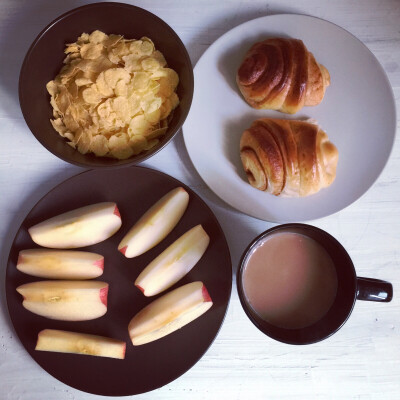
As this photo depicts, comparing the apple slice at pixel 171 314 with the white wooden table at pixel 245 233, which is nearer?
the apple slice at pixel 171 314

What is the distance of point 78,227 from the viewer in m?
1.00

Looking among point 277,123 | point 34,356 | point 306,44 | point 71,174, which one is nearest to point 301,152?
point 277,123

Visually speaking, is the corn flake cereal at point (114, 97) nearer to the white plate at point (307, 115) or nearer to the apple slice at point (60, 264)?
the white plate at point (307, 115)

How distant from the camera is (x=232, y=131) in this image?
109cm

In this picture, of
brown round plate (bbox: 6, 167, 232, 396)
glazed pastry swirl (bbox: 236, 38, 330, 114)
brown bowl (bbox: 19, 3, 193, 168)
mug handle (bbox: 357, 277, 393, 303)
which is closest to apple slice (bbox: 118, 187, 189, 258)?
brown round plate (bbox: 6, 167, 232, 396)

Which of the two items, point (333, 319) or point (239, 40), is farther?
point (239, 40)

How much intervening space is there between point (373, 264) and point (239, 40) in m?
0.65

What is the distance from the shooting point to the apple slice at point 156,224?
3.32ft

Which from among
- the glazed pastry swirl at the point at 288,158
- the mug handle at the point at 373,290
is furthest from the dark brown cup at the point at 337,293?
the glazed pastry swirl at the point at 288,158

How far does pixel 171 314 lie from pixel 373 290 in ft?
1.44

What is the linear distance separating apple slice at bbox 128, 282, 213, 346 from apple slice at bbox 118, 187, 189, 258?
0.45 ft

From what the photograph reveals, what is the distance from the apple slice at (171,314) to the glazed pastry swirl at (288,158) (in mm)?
292

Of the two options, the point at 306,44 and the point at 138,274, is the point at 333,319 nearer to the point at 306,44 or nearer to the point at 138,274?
the point at 138,274

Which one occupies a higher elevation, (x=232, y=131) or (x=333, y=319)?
(x=232, y=131)
